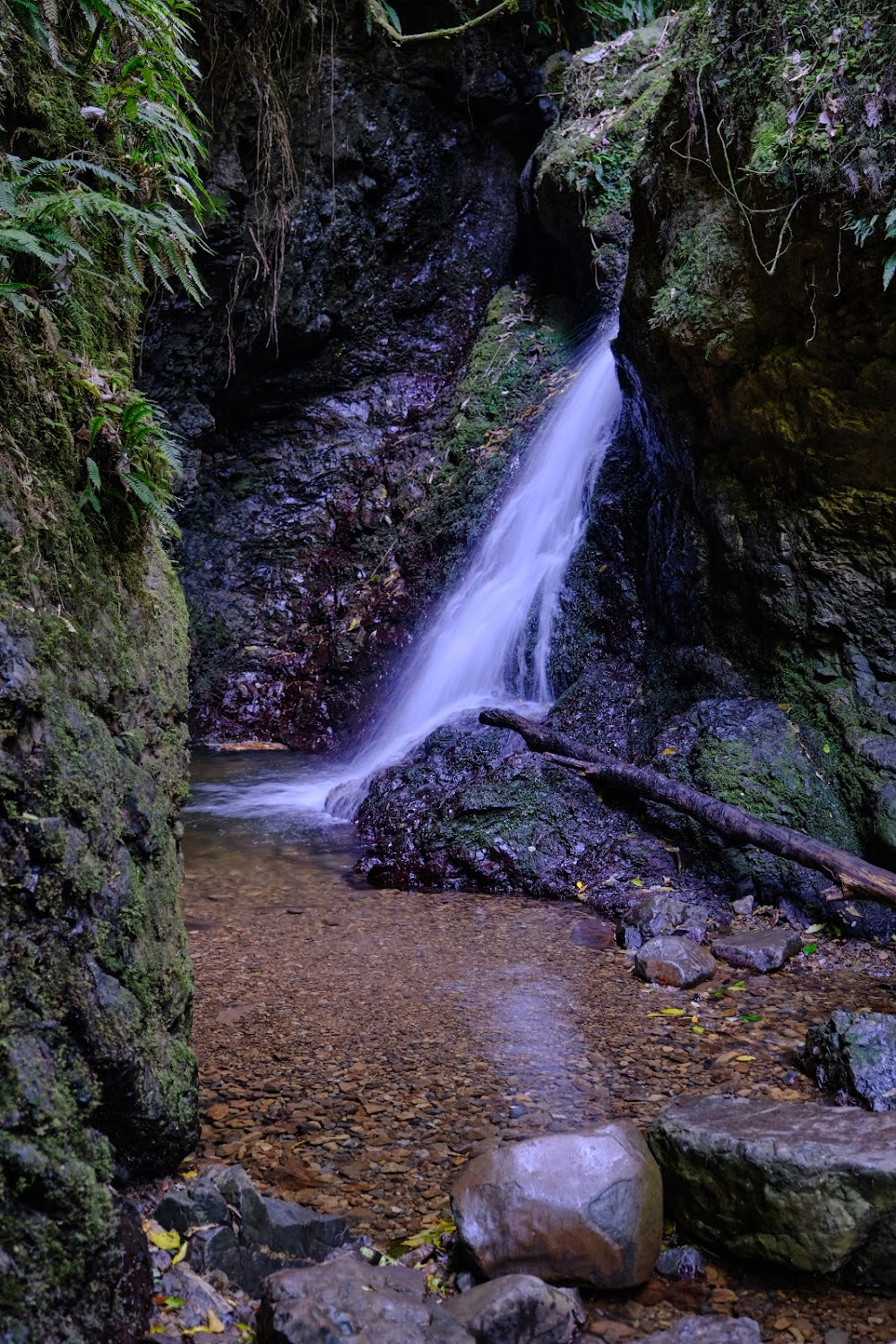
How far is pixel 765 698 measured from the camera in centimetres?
562

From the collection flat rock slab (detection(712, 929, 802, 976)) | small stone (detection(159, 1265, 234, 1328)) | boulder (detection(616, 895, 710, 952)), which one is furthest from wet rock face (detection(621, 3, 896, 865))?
small stone (detection(159, 1265, 234, 1328))

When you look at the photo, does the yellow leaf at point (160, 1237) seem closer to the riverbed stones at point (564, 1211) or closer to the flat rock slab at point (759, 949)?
the riverbed stones at point (564, 1211)


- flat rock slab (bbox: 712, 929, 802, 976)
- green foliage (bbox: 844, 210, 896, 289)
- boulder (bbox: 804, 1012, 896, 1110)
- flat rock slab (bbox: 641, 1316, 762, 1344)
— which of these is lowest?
flat rock slab (bbox: 641, 1316, 762, 1344)

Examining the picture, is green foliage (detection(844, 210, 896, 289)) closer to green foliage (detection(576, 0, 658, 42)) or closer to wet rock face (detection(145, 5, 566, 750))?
wet rock face (detection(145, 5, 566, 750))

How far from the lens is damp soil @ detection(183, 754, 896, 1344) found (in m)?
2.41

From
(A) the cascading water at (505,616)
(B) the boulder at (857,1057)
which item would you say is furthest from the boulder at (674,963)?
(A) the cascading water at (505,616)

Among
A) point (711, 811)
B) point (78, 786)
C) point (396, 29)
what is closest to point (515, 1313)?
point (78, 786)

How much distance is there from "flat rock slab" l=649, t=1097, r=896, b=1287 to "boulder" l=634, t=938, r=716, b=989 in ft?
4.75

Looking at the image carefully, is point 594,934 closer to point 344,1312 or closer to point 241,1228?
point 241,1228

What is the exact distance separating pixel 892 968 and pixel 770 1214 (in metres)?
2.31

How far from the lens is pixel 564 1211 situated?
7.13ft

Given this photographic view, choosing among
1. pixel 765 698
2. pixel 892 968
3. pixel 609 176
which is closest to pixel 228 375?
pixel 609 176

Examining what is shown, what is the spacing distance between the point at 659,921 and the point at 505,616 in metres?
4.41

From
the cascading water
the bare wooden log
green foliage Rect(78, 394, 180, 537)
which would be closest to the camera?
green foliage Rect(78, 394, 180, 537)
